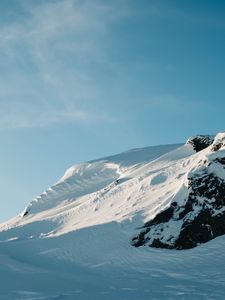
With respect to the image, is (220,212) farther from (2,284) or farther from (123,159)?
(123,159)

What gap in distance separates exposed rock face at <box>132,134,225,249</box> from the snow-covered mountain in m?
0.08

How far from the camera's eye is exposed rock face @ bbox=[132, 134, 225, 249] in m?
33.7

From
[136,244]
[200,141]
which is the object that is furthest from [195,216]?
[200,141]

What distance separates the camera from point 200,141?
186ft

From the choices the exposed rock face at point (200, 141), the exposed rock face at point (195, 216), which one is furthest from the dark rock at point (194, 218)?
the exposed rock face at point (200, 141)

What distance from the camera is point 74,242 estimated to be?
3725 centimetres

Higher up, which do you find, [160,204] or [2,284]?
[160,204]

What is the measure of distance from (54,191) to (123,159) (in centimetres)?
1262

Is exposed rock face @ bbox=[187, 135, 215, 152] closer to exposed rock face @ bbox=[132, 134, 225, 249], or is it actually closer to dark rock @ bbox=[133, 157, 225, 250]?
exposed rock face @ bbox=[132, 134, 225, 249]

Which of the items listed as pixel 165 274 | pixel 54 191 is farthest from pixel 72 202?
pixel 165 274

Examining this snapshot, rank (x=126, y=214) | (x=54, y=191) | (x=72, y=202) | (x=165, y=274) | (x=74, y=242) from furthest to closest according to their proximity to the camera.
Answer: (x=54, y=191), (x=72, y=202), (x=126, y=214), (x=74, y=242), (x=165, y=274)

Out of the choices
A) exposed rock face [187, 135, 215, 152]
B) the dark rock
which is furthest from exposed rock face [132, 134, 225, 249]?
exposed rock face [187, 135, 215, 152]

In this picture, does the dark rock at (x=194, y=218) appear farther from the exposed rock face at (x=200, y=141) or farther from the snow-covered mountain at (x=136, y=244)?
the exposed rock face at (x=200, y=141)

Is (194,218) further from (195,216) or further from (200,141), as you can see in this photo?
(200,141)
